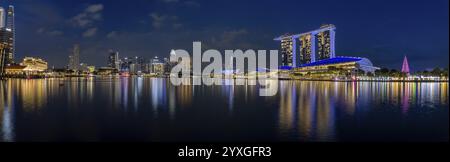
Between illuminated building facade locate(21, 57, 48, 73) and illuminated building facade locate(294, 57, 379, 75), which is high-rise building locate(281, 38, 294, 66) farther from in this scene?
illuminated building facade locate(21, 57, 48, 73)

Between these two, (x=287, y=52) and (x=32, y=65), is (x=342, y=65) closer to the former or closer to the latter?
(x=287, y=52)

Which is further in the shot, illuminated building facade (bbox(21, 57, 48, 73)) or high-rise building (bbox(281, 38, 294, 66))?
high-rise building (bbox(281, 38, 294, 66))

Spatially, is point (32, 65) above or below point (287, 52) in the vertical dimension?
below

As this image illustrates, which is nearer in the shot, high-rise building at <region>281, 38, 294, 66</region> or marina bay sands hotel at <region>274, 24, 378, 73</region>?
marina bay sands hotel at <region>274, 24, 378, 73</region>

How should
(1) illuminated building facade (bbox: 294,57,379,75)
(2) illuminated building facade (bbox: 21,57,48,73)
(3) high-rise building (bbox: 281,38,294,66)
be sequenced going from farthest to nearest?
(3) high-rise building (bbox: 281,38,294,66), (2) illuminated building facade (bbox: 21,57,48,73), (1) illuminated building facade (bbox: 294,57,379,75)

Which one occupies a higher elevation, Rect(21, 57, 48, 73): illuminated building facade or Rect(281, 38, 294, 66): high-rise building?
Rect(281, 38, 294, 66): high-rise building

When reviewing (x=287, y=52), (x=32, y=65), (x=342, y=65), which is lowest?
(x=342, y=65)

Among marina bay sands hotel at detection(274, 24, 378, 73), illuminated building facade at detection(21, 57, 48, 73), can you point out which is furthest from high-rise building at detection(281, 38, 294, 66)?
illuminated building facade at detection(21, 57, 48, 73)

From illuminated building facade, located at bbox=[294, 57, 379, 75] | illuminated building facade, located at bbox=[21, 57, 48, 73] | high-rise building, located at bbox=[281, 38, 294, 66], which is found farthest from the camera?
high-rise building, located at bbox=[281, 38, 294, 66]

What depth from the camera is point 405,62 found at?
108 m

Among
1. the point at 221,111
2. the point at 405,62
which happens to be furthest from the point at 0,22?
the point at 221,111

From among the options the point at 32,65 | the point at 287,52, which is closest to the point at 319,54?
the point at 287,52
